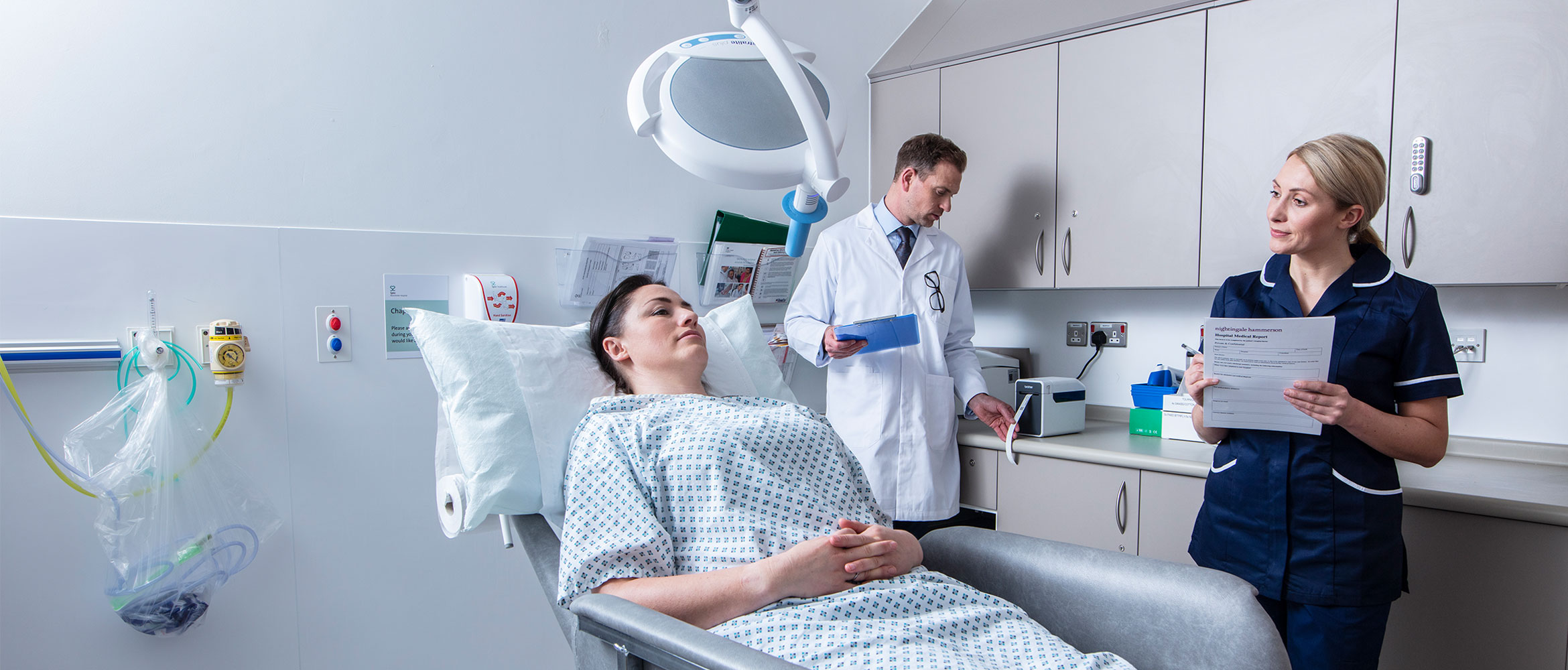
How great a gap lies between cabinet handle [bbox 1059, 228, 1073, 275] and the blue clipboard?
0.67m

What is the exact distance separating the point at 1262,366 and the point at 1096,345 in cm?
131

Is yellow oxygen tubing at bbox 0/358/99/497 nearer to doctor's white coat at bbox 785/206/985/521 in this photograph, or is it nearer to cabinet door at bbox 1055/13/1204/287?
doctor's white coat at bbox 785/206/985/521

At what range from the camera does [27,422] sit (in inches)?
56.9

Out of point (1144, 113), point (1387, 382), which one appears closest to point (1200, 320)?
point (1144, 113)

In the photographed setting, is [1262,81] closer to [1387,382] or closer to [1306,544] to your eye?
[1387,382]

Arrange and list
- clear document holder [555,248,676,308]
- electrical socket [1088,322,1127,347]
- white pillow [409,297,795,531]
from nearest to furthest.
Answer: white pillow [409,297,795,531], clear document holder [555,248,676,308], electrical socket [1088,322,1127,347]

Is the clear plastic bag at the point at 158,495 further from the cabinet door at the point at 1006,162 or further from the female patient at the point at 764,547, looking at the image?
the cabinet door at the point at 1006,162

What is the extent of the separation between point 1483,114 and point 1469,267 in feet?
1.10

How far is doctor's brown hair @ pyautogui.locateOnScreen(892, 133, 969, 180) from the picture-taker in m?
2.29

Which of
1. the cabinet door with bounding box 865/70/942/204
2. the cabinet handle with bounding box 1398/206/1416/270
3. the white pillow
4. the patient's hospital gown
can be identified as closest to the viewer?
the patient's hospital gown

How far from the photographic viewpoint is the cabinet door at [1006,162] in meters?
2.55

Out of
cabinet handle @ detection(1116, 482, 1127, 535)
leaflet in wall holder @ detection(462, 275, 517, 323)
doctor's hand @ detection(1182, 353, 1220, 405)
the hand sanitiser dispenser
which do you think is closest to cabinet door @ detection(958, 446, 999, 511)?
the hand sanitiser dispenser

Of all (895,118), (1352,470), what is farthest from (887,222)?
(1352,470)

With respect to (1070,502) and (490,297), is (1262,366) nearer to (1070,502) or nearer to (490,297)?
(1070,502)
